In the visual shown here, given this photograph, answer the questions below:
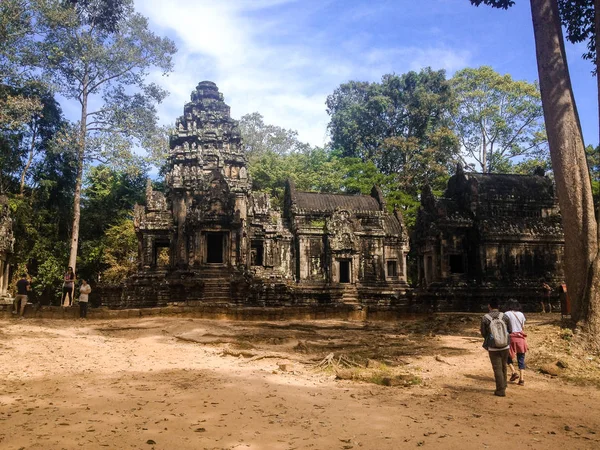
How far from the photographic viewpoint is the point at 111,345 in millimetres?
11453

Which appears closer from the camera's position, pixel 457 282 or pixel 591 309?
pixel 591 309

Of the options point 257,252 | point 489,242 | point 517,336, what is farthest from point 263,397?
point 257,252

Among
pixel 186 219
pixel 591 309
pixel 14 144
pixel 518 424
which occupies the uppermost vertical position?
pixel 14 144

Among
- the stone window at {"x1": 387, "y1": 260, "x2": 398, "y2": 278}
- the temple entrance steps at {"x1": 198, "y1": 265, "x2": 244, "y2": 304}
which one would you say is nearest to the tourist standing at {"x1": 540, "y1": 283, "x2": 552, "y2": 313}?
the stone window at {"x1": 387, "y1": 260, "x2": 398, "y2": 278}

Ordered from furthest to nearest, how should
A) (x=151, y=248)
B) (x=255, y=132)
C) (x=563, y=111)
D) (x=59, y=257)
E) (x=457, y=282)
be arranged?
(x=255, y=132)
(x=59, y=257)
(x=151, y=248)
(x=457, y=282)
(x=563, y=111)

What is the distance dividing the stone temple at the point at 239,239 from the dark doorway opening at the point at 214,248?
48 mm

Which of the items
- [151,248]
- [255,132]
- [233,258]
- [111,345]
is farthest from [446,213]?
[255,132]

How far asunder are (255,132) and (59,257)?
111 ft

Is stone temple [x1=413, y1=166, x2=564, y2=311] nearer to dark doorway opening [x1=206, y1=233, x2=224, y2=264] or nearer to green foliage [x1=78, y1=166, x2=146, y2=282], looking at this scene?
dark doorway opening [x1=206, y1=233, x2=224, y2=264]

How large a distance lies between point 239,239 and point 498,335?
16.6 metres

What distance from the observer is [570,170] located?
38.5 ft

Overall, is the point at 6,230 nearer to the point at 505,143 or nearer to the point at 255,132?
the point at 505,143

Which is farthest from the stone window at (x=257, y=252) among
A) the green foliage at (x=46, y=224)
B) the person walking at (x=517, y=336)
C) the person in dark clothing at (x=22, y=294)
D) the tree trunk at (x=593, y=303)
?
the person walking at (x=517, y=336)

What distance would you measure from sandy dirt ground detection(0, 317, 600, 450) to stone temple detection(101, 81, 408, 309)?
8162 mm
